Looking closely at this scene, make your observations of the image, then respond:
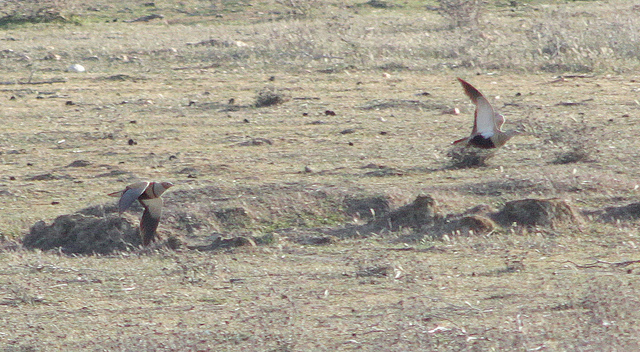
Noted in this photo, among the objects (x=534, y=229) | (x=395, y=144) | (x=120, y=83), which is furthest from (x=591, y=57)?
(x=534, y=229)

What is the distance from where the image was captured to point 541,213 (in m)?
5.75

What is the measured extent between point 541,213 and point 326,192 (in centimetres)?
138

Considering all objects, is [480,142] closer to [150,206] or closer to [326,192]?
[326,192]

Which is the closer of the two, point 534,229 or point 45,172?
point 534,229

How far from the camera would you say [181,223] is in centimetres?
611

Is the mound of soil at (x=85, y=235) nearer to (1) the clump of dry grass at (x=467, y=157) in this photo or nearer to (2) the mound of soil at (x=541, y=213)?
(2) the mound of soil at (x=541, y=213)

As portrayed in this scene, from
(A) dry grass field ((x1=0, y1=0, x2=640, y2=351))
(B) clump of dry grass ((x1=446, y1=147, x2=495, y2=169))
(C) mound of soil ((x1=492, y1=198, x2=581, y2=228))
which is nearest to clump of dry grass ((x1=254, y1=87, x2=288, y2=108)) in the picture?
(A) dry grass field ((x1=0, y1=0, x2=640, y2=351))

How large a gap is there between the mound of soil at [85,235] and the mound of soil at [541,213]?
213 cm

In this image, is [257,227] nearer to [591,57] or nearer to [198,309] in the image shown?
[198,309]

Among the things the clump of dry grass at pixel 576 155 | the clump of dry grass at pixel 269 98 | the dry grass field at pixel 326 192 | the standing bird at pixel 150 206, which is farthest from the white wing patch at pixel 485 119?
the clump of dry grass at pixel 269 98

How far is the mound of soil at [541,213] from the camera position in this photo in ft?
18.8

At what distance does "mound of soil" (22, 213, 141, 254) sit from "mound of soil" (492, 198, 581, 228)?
213cm

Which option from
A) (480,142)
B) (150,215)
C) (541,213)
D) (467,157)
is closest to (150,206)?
(150,215)

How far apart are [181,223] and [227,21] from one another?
12.5 meters
